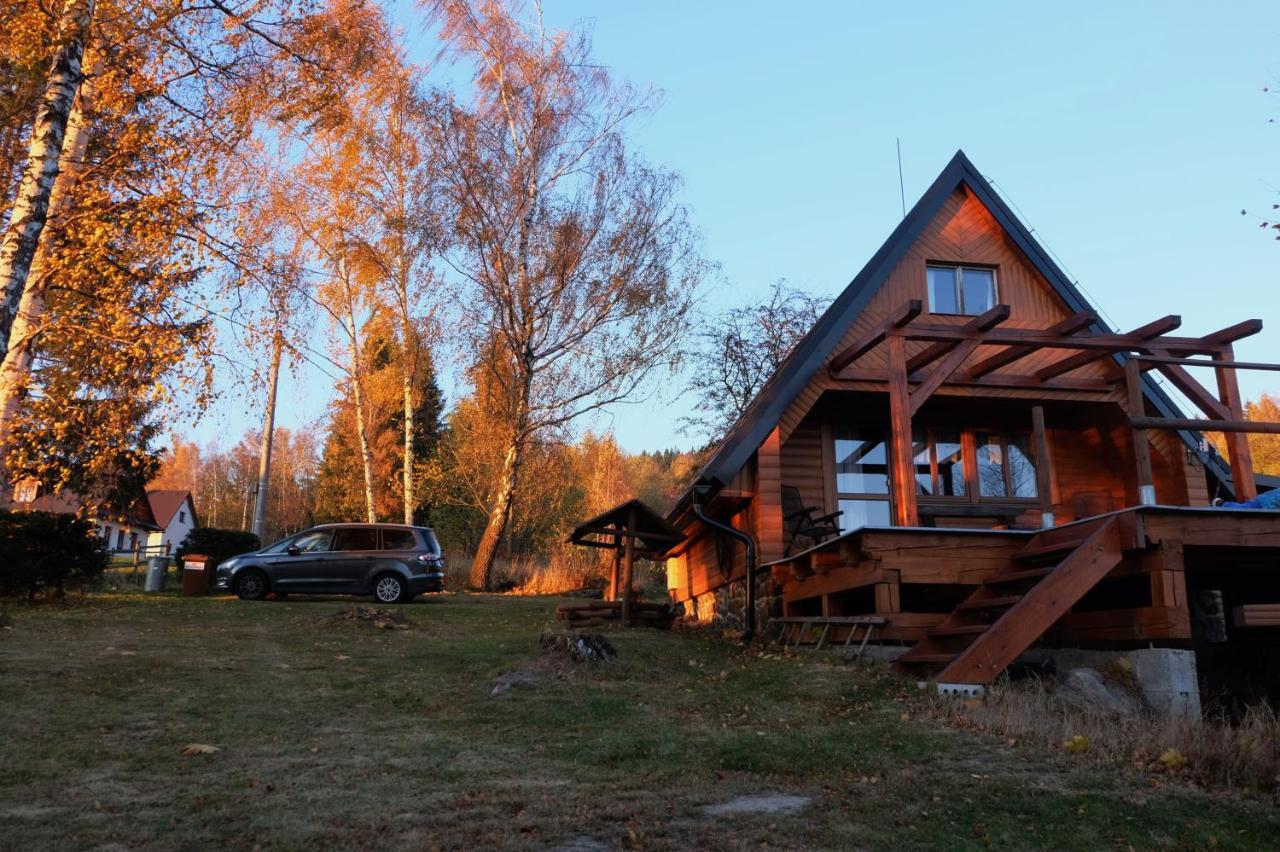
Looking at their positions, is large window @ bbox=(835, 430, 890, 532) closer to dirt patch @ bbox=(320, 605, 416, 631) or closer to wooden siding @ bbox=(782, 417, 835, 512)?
wooden siding @ bbox=(782, 417, 835, 512)

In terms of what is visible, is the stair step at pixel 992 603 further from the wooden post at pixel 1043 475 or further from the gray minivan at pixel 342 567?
the gray minivan at pixel 342 567

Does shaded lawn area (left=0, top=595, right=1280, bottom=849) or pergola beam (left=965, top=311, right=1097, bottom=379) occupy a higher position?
pergola beam (left=965, top=311, right=1097, bottom=379)

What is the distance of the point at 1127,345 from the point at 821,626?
5920 millimetres

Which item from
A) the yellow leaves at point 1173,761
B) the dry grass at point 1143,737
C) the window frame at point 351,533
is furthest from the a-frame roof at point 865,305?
the yellow leaves at point 1173,761

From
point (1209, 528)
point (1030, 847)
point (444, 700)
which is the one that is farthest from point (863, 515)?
point (1030, 847)

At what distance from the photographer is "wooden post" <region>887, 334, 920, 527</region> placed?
10.9 m

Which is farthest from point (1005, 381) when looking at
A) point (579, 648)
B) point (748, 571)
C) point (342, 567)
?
point (342, 567)

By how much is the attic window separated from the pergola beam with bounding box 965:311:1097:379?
1091mm

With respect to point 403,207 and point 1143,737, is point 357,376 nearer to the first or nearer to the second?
point 403,207

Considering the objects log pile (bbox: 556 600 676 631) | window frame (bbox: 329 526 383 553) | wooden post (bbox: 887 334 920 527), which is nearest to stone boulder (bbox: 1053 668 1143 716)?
wooden post (bbox: 887 334 920 527)

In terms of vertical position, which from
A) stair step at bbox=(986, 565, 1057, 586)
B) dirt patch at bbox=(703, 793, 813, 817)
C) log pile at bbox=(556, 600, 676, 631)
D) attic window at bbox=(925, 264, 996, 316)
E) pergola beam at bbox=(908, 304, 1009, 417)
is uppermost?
attic window at bbox=(925, 264, 996, 316)

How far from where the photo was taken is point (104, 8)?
842 centimetres

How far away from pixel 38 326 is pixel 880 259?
436 inches

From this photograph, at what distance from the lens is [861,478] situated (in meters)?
14.9
